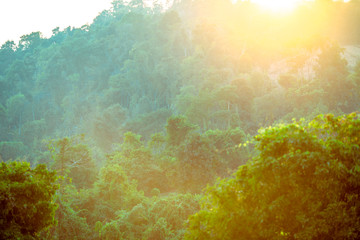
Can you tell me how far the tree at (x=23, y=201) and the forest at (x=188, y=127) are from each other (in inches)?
1.6

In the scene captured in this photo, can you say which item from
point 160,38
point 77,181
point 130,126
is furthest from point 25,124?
point 77,181

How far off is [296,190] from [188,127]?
2258 centimetres

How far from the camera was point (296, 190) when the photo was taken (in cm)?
748

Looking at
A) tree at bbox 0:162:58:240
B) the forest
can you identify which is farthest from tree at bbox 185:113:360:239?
tree at bbox 0:162:58:240

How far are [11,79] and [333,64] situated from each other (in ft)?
243

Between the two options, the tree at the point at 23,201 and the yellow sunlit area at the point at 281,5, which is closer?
the tree at the point at 23,201

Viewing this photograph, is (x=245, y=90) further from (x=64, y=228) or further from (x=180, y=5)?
(x=180, y=5)

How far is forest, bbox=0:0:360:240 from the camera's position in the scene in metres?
7.66

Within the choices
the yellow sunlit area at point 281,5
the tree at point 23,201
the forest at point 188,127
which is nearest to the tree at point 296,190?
the forest at point 188,127

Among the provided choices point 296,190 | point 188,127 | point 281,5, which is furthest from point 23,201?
point 281,5

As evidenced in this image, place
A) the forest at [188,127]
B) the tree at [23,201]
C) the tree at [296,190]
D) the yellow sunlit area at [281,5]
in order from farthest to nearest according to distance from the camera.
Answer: the yellow sunlit area at [281,5] → the tree at [23,201] → the forest at [188,127] → the tree at [296,190]

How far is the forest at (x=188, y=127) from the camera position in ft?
25.1

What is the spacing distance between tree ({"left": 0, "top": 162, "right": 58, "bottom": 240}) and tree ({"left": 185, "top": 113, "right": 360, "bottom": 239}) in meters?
4.90

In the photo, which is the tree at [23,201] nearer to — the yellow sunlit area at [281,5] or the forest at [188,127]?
the forest at [188,127]
